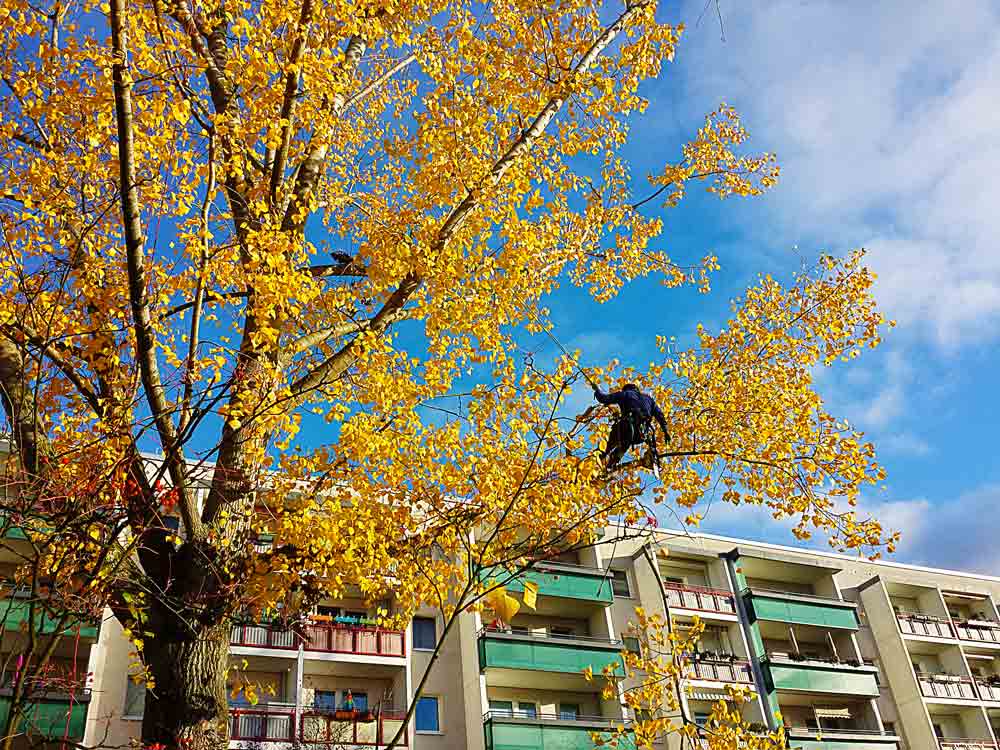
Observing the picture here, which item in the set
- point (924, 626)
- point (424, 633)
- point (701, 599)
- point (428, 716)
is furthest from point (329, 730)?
point (924, 626)

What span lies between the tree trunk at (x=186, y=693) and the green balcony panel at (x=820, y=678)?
2459 centimetres

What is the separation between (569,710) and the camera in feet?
75.6

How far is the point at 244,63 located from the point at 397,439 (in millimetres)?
3481

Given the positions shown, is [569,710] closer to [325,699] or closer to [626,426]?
[325,699]

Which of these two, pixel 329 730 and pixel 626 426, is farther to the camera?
pixel 329 730

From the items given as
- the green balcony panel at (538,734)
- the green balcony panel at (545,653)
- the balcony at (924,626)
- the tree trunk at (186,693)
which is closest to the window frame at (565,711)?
the green balcony panel at (538,734)

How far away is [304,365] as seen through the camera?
693 cm

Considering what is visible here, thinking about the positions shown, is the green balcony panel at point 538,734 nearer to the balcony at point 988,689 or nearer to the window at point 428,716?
the window at point 428,716

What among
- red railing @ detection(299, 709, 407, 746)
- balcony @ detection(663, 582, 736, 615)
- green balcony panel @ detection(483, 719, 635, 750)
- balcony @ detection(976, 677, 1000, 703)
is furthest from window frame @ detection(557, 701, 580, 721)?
balcony @ detection(976, 677, 1000, 703)

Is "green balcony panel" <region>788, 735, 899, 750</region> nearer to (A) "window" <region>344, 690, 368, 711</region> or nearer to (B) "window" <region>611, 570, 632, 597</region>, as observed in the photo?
(B) "window" <region>611, 570, 632, 597</region>

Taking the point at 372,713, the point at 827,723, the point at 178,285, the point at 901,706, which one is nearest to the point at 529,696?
the point at 372,713

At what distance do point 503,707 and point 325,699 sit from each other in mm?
5281

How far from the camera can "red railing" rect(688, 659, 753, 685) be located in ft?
82.2

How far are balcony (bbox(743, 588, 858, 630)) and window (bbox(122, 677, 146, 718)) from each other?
1983 centimetres
